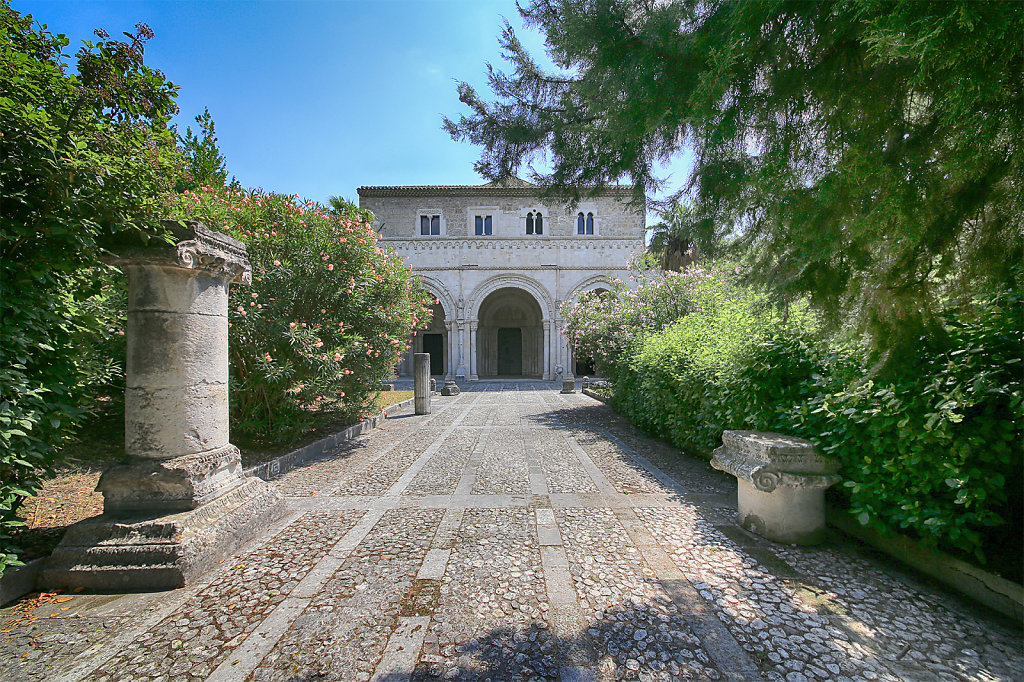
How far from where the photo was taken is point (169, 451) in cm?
291

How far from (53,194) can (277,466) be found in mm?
3743

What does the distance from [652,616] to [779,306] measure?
217 centimetres

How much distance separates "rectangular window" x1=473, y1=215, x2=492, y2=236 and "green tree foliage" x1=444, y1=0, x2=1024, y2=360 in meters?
20.3

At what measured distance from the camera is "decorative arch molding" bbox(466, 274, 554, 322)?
21859mm

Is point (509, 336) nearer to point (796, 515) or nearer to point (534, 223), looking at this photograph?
point (534, 223)

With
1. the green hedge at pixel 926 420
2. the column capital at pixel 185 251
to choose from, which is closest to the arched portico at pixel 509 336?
the green hedge at pixel 926 420

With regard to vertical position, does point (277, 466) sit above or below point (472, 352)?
below

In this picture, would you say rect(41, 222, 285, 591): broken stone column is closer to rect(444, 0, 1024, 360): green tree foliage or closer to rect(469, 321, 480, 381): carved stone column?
rect(444, 0, 1024, 360): green tree foliage

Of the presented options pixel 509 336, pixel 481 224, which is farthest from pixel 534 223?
pixel 509 336

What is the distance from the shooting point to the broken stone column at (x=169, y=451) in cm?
252

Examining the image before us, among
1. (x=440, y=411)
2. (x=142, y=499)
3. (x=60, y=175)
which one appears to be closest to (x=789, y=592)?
(x=142, y=499)

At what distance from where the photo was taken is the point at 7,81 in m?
2.07

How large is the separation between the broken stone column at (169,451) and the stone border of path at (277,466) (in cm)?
9

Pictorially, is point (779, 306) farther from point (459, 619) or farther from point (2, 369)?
point (2, 369)
